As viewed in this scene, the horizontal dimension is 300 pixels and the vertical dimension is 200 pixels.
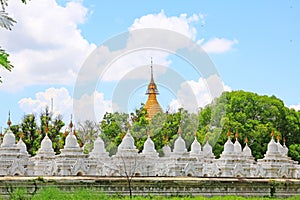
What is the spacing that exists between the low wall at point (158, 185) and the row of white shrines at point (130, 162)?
1161cm

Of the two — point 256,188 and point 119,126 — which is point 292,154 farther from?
point 256,188

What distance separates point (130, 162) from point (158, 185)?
15.8 m

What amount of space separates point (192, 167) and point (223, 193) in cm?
1701

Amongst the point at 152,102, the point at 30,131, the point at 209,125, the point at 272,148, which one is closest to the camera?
the point at 272,148

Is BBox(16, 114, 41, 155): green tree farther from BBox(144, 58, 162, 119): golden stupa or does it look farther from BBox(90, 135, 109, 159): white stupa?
BBox(144, 58, 162, 119): golden stupa

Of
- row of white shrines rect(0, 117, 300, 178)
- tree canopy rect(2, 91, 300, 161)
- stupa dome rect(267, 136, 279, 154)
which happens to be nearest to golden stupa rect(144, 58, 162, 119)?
tree canopy rect(2, 91, 300, 161)

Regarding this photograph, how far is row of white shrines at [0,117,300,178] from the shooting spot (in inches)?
1222

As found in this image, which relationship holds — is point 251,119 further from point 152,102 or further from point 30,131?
point 30,131

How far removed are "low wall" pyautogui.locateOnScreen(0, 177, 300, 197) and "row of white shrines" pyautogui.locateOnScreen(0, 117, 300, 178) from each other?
1161 cm

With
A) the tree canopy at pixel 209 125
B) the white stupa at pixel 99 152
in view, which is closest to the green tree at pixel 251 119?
the tree canopy at pixel 209 125

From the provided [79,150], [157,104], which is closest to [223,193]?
[79,150]

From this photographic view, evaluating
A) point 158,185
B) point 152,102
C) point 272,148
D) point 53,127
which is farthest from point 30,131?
point 158,185

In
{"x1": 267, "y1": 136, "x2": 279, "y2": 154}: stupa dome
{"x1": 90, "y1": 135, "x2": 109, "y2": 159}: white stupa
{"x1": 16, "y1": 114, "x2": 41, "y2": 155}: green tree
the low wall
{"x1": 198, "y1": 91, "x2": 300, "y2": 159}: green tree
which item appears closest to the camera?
the low wall

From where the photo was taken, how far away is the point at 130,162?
31438mm
